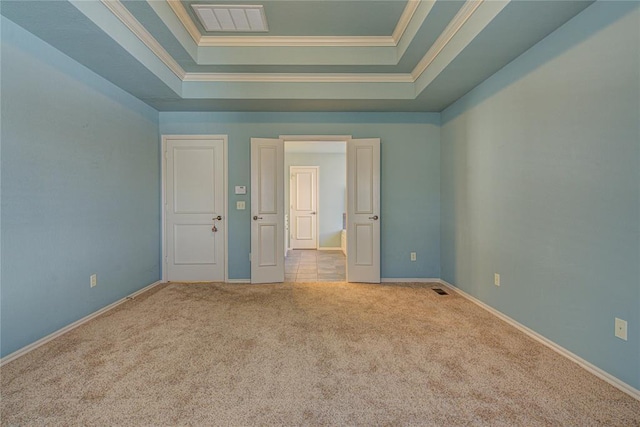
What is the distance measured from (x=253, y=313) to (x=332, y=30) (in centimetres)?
310

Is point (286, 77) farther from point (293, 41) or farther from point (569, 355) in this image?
point (569, 355)

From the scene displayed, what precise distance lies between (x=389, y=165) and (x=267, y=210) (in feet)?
6.30

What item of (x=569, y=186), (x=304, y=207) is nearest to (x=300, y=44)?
(x=569, y=186)

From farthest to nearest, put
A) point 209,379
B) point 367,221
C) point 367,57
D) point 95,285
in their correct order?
point 367,221, point 367,57, point 95,285, point 209,379

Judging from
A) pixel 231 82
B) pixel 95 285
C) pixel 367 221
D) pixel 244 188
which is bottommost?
pixel 95 285

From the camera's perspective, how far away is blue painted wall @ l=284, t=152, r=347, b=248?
7453 millimetres

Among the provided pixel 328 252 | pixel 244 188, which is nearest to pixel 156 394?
pixel 244 188

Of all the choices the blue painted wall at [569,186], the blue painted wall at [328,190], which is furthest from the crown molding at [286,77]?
the blue painted wall at [328,190]

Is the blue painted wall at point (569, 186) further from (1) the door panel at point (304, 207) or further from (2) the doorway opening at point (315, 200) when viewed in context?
(1) the door panel at point (304, 207)

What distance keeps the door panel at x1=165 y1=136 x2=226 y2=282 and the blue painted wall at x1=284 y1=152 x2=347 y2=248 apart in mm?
3528

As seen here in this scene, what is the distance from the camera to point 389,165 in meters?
4.02

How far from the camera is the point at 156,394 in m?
1.64

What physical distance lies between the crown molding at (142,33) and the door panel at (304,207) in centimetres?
442

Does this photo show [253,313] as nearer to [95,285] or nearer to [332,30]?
[95,285]
